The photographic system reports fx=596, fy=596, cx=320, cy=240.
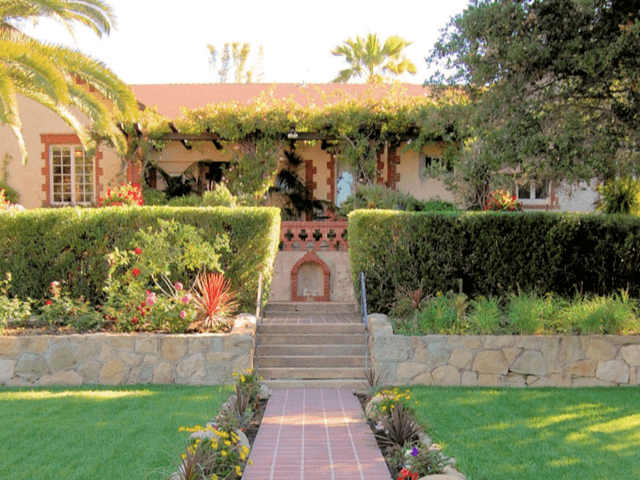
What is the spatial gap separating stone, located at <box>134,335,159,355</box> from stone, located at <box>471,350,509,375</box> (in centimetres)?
508

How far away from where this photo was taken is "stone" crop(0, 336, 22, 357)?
9.39 metres

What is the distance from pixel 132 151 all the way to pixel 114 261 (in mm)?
8010

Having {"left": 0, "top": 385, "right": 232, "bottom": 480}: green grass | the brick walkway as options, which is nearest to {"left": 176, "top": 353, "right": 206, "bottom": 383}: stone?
{"left": 0, "top": 385, "right": 232, "bottom": 480}: green grass

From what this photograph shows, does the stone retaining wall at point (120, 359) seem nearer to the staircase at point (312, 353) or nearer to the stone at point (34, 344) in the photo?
the stone at point (34, 344)

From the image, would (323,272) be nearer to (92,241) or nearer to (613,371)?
(92,241)

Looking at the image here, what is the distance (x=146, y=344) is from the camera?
9.51 meters

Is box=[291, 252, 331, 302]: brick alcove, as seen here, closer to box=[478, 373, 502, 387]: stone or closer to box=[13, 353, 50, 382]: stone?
box=[478, 373, 502, 387]: stone

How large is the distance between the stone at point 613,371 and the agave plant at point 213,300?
20.5 feet

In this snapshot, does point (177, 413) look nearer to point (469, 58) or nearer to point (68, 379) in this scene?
point (68, 379)

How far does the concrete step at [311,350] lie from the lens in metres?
10.4

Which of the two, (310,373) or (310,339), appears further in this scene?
(310,339)

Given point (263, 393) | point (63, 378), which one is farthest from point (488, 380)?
point (63, 378)

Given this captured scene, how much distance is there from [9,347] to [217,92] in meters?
14.9

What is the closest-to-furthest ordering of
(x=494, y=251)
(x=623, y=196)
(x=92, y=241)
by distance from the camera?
(x=92, y=241) < (x=494, y=251) < (x=623, y=196)
